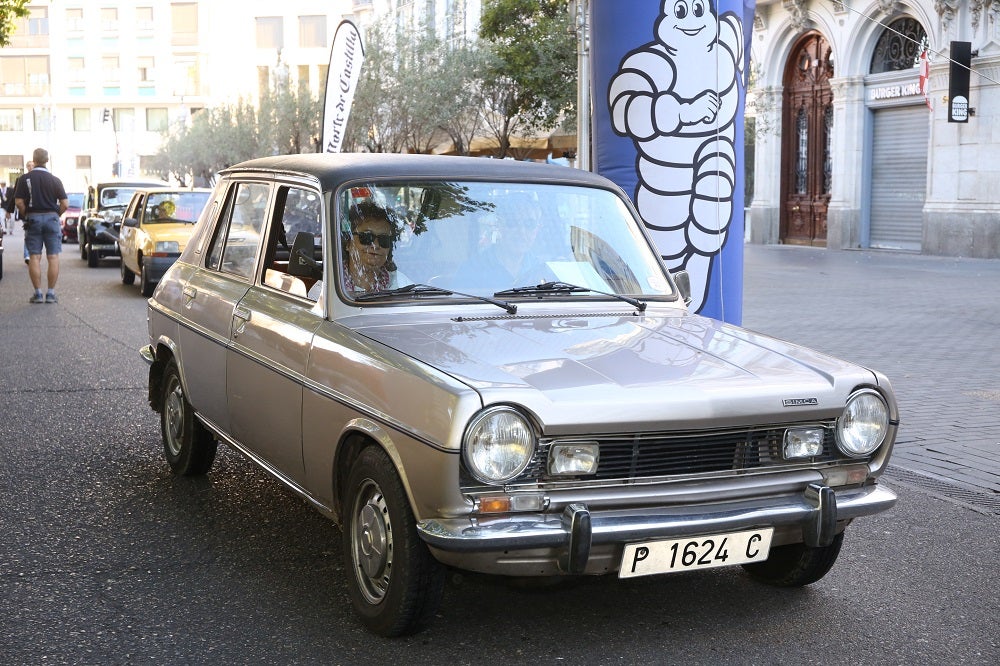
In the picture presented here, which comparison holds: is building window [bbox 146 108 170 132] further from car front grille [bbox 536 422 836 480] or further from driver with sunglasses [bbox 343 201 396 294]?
A: car front grille [bbox 536 422 836 480]

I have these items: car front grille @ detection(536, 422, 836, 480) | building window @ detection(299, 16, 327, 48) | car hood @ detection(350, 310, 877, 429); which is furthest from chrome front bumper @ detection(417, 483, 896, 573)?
building window @ detection(299, 16, 327, 48)

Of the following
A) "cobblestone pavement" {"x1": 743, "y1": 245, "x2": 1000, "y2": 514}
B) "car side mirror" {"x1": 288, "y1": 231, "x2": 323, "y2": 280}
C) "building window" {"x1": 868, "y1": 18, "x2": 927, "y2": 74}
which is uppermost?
"building window" {"x1": 868, "y1": 18, "x2": 927, "y2": 74}

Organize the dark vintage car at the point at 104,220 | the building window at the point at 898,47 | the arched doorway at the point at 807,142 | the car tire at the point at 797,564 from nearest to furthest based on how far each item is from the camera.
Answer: the car tire at the point at 797,564
the dark vintage car at the point at 104,220
the building window at the point at 898,47
the arched doorway at the point at 807,142

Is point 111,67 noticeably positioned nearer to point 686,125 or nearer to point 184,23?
point 184,23

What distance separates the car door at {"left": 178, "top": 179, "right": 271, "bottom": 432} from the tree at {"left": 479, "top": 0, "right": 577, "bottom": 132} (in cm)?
2613

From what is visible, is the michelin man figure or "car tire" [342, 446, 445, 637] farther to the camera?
the michelin man figure

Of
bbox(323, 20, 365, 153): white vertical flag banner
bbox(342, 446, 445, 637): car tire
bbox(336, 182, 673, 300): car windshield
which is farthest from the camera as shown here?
bbox(323, 20, 365, 153): white vertical flag banner


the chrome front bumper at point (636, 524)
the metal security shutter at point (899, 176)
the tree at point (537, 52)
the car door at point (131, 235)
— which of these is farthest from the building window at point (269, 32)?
the chrome front bumper at point (636, 524)

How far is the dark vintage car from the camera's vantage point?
25062 mm

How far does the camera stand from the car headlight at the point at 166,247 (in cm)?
1766

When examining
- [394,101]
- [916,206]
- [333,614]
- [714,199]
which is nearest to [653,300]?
[333,614]

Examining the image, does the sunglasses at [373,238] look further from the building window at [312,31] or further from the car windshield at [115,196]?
the building window at [312,31]

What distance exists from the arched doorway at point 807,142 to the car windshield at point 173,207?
1689 centimetres

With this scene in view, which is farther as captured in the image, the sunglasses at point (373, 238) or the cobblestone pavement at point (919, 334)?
the cobblestone pavement at point (919, 334)
